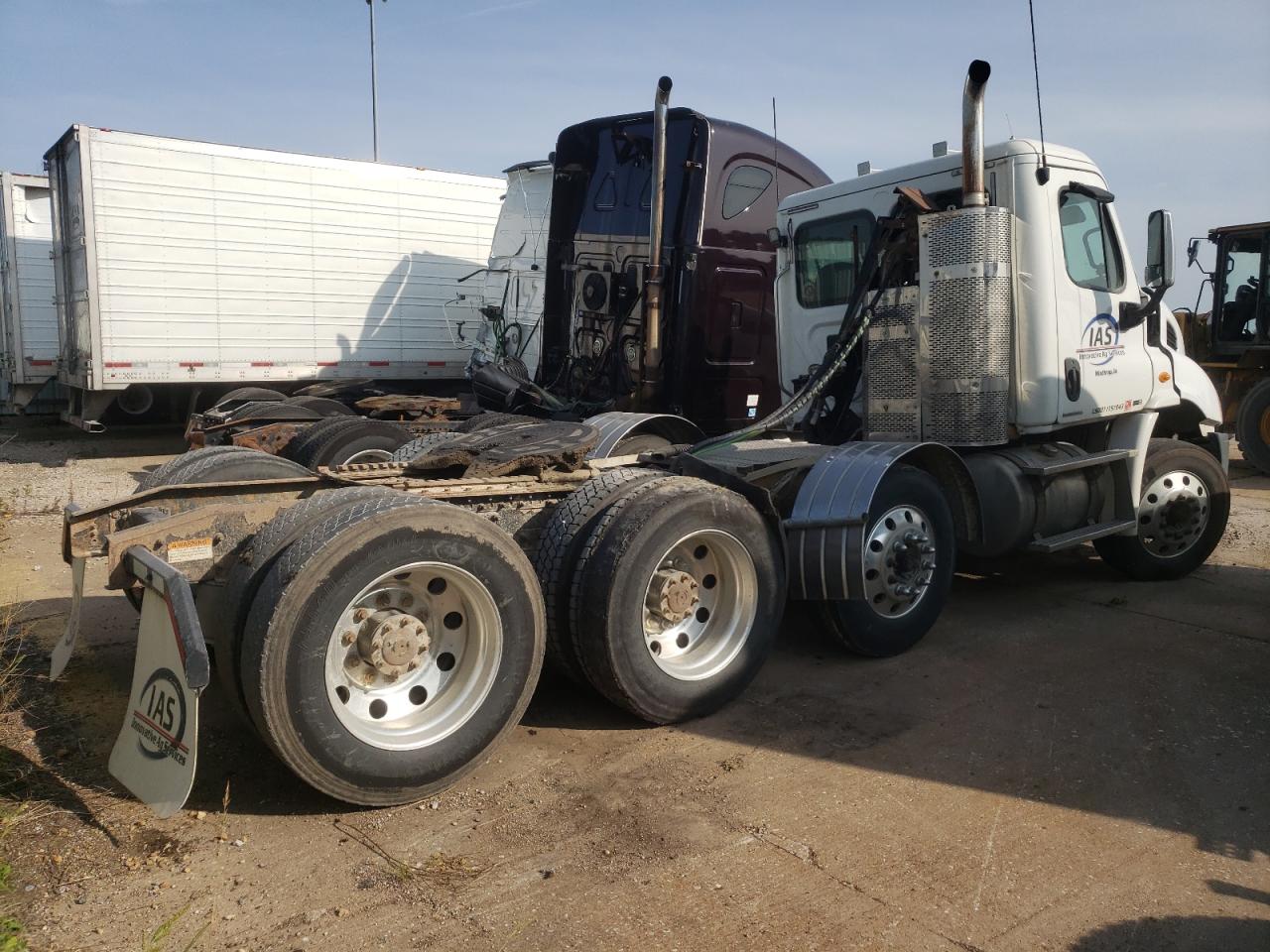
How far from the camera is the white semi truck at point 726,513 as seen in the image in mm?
3566

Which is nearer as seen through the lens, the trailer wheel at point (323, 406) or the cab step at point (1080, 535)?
the cab step at point (1080, 535)

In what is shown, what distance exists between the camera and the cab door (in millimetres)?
6168

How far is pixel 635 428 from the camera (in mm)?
6848

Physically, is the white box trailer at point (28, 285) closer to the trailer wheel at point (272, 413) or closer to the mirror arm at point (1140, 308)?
the trailer wheel at point (272, 413)

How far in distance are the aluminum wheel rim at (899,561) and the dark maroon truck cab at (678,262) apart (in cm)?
317

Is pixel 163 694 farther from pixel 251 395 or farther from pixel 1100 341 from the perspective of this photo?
pixel 251 395

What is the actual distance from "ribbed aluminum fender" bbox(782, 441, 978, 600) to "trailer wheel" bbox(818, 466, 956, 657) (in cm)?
11

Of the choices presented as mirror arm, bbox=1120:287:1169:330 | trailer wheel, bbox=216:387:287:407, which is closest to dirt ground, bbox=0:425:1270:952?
mirror arm, bbox=1120:287:1169:330

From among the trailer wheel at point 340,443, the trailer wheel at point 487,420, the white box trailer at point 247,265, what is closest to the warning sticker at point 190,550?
the trailer wheel at point 487,420

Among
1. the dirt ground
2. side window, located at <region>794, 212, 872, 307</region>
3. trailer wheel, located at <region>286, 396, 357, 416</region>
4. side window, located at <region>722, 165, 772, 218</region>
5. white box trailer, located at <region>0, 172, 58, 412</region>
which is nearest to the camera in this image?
the dirt ground

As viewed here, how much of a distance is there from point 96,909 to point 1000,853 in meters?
2.89

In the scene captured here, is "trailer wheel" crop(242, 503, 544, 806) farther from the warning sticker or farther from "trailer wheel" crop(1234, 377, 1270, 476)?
"trailer wheel" crop(1234, 377, 1270, 476)

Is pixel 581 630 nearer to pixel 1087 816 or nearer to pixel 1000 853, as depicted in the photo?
pixel 1000 853

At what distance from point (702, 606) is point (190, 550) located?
2.25m
